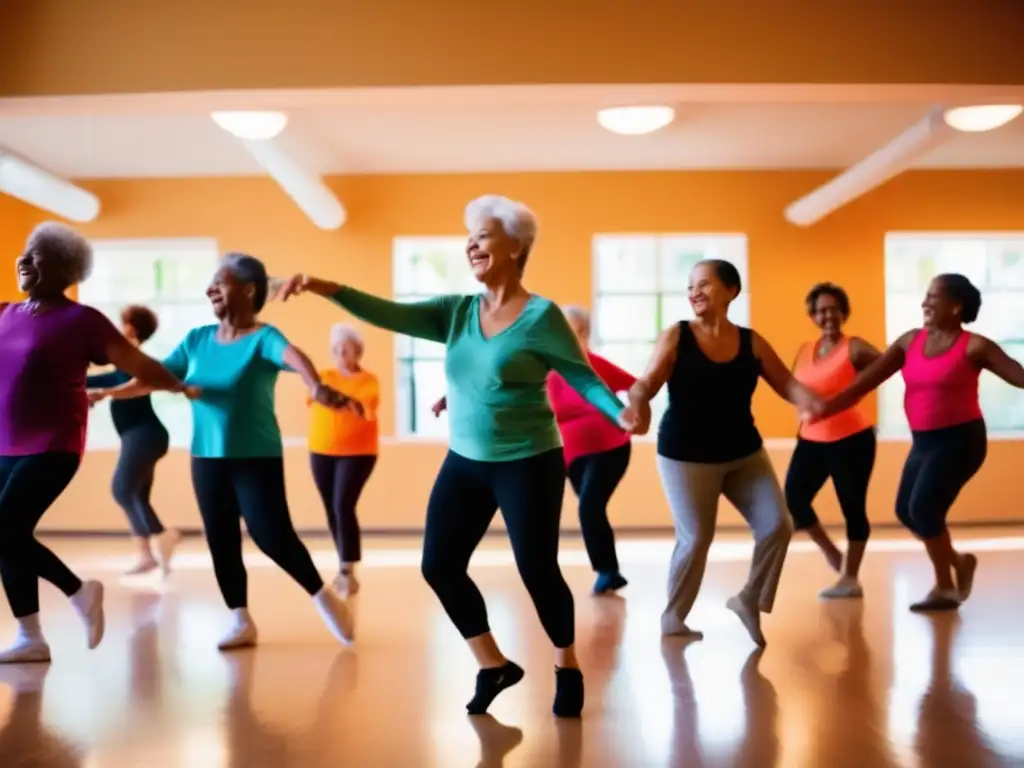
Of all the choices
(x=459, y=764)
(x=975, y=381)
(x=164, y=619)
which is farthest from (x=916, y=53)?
(x=164, y=619)

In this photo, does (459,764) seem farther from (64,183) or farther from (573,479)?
(64,183)

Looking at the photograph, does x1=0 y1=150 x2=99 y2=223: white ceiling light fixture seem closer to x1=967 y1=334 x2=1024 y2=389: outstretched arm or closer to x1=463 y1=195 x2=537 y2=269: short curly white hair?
x1=463 y1=195 x2=537 y2=269: short curly white hair

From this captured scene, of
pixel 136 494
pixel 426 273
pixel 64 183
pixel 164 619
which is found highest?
pixel 64 183

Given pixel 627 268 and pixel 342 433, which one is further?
pixel 627 268

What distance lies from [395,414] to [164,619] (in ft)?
14.0

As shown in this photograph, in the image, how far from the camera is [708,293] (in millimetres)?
4129

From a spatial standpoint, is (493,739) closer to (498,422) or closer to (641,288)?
(498,422)

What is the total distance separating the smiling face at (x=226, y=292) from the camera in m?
4.20

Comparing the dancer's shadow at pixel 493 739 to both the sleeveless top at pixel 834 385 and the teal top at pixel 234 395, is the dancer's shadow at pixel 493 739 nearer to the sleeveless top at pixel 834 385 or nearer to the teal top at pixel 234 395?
the teal top at pixel 234 395

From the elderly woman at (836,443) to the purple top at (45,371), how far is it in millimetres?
3283

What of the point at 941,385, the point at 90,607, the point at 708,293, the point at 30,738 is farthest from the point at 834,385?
the point at 30,738

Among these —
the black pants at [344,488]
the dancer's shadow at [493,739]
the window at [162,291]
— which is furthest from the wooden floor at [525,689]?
the window at [162,291]

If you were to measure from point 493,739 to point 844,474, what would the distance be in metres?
2.88

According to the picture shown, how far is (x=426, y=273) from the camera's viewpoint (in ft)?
30.8
